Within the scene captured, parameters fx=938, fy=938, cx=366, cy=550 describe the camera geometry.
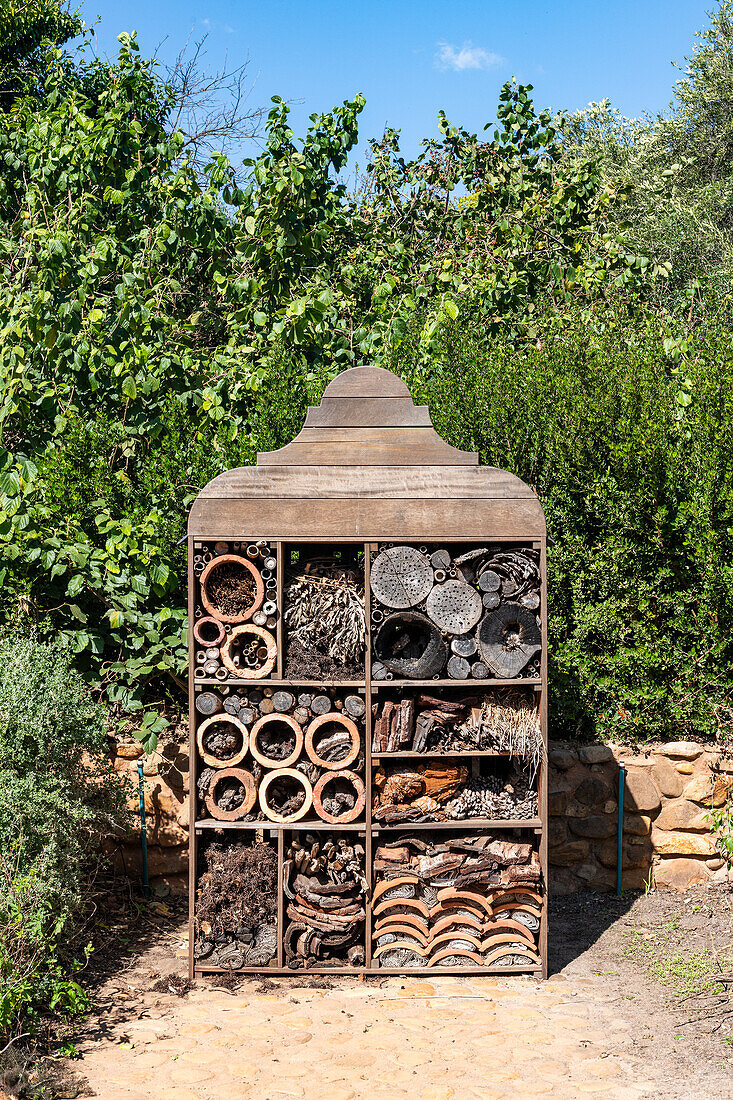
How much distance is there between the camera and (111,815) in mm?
5547

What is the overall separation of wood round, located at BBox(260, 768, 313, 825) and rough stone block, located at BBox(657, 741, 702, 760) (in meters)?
2.74

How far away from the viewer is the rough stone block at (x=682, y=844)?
251 inches

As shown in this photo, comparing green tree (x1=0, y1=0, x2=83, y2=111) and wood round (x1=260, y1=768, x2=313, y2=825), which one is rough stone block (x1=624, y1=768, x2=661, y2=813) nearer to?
wood round (x1=260, y1=768, x2=313, y2=825)

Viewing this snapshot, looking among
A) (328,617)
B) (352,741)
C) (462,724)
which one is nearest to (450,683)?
(462,724)

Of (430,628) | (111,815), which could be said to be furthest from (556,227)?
(111,815)

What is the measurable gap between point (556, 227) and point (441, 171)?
6.56ft

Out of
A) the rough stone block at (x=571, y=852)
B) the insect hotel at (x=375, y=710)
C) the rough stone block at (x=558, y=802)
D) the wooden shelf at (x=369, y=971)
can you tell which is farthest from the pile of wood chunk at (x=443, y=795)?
the rough stone block at (x=571, y=852)

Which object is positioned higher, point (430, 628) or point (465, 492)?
point (465, 492)

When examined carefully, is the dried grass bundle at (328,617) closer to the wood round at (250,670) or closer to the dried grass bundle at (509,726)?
the wood round at (250,670)

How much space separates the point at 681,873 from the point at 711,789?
0.61 metres

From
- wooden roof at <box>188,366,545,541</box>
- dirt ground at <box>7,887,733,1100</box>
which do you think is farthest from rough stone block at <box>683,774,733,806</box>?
wooden roof at <box>188,366,545,541</box>

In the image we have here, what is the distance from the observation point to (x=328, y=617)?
511 centimetres

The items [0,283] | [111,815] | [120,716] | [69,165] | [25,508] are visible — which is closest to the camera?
[111,815]

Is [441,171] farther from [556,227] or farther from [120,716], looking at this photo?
[120,716]
